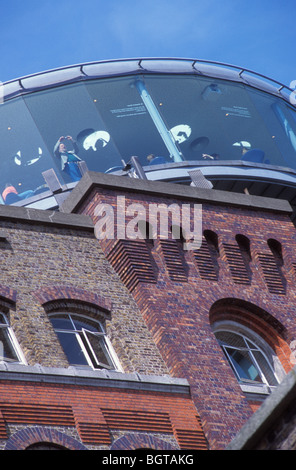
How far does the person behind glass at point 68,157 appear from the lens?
35625 millimetres

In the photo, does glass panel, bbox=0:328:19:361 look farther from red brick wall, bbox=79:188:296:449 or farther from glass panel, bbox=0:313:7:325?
red brick wall, bbox=79:188:296:449

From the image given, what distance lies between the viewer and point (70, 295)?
21.3 metres

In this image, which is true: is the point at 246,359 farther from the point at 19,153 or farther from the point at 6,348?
the point at 19,153

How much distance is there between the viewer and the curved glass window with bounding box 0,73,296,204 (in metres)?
36.6

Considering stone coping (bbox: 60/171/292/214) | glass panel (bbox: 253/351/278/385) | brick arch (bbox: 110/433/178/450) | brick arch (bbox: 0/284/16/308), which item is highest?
stone coping (bbox: 60/171/292/214)

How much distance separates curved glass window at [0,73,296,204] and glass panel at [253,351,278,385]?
14.0 meters

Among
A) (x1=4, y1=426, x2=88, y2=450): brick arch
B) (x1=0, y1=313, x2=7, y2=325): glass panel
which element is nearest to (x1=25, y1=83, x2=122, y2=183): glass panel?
(x1=0, y1=313, x2=7, y2=325): glass panel

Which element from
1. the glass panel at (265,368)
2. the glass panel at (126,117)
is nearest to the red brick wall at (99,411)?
the glass panel at (265,368)

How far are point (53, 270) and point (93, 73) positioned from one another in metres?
16.5

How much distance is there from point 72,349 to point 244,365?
415 centimetres

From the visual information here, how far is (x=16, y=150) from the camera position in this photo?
37344mm

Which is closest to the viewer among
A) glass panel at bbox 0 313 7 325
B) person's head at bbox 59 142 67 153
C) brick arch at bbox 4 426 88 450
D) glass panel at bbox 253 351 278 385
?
brick arch at bbox 4 426 88 450

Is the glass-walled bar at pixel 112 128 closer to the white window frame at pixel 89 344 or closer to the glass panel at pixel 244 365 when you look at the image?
the glass panel at pixel 244 365

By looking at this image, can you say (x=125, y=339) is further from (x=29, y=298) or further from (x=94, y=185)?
(x=94, y=185)
